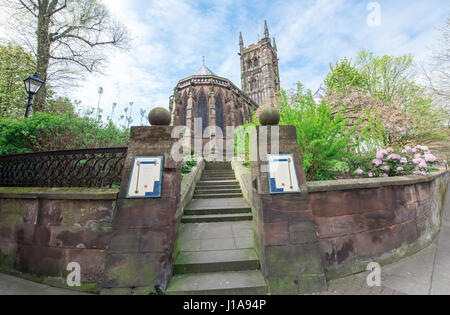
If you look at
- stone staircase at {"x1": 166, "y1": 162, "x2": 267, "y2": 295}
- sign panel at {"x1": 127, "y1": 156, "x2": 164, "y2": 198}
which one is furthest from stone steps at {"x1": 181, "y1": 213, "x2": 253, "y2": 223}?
sign panel at {"x1": 127, "y1": 156, "x2": 164, "y2": 198}

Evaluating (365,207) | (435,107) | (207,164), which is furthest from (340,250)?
(435,107)

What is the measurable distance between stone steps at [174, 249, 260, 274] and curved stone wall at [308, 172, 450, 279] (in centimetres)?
118

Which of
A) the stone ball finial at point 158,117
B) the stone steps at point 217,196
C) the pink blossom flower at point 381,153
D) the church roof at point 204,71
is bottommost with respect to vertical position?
the stone steps at point 217,196

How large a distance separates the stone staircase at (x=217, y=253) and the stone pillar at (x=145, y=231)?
36 centimetres

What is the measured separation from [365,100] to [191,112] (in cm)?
1753

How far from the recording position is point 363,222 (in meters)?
2.97

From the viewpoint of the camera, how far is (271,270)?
8.05ft

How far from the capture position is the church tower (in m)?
37.1

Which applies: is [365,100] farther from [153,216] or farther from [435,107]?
[153,216]

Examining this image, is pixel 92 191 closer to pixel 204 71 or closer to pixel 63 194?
pixel 63 194

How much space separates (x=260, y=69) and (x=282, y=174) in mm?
43086

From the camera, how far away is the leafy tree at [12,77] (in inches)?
446

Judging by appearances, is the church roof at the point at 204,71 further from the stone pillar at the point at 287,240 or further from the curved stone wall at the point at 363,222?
the curved stone wall at the point at 363,222

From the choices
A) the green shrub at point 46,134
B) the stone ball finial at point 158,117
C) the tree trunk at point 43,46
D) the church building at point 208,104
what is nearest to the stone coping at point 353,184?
the stone ball finial at point 158,117
